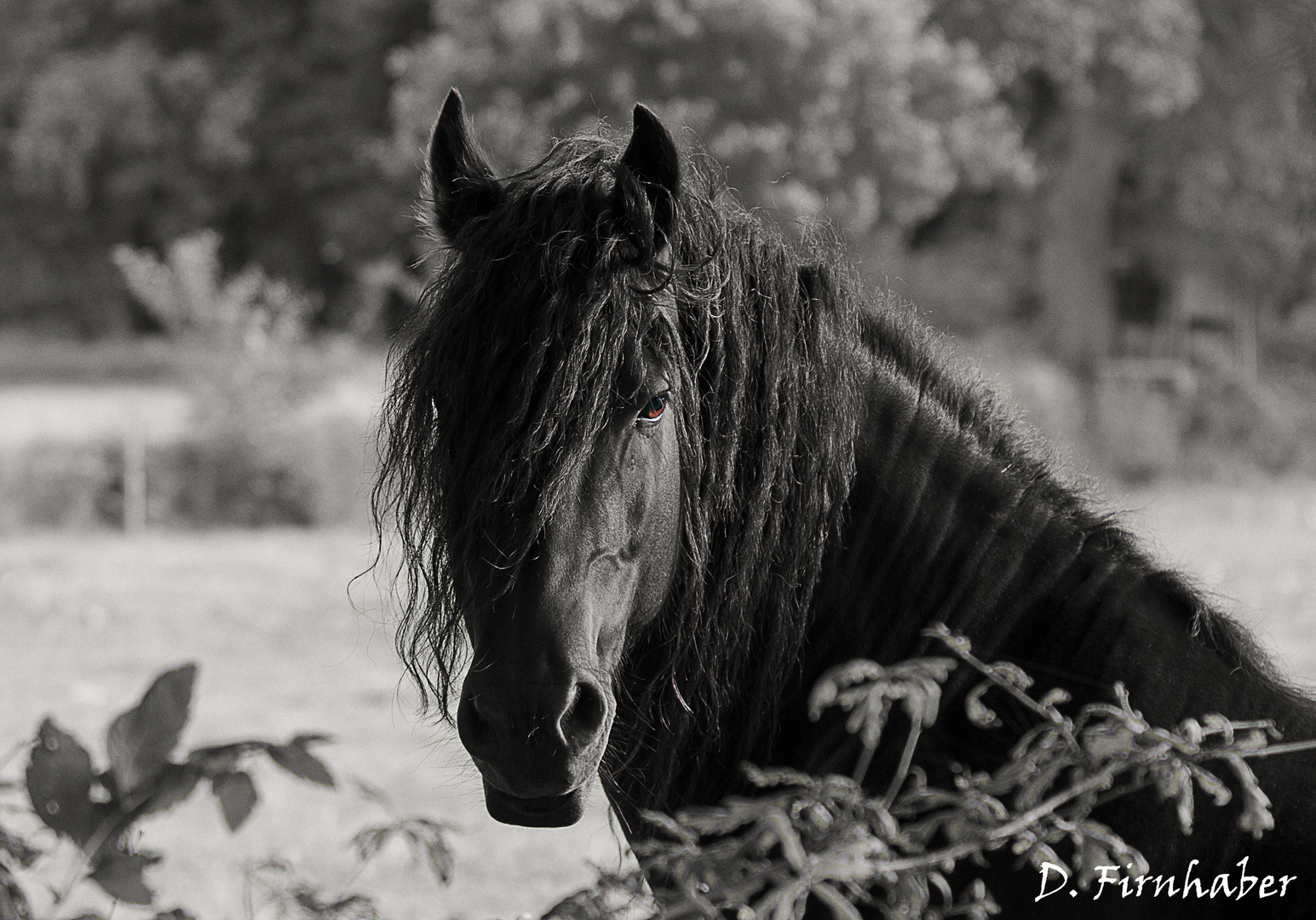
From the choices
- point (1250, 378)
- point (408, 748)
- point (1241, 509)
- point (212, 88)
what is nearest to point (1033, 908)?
point (408, 748)

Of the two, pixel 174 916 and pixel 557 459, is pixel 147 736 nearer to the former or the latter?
pixel 174 916

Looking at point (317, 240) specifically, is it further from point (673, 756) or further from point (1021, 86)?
point (673, 756)

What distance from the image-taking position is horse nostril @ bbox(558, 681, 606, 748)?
1620mm

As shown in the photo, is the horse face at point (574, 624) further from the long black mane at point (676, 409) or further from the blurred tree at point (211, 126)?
the blurred tree at point (211, 126)

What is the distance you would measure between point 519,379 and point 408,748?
215 inches

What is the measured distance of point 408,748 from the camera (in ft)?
22.1


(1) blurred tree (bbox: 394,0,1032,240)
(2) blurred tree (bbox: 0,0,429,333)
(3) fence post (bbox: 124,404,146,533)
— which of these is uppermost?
(1) blurred tree (bbox: 394,0,1032,240)

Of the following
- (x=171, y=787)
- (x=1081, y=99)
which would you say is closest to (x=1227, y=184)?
(x=1081, y=99)

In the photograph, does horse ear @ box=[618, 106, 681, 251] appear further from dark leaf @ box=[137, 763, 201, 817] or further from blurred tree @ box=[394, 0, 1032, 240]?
blurred tree @ box=[394, 0, 1032, 240]

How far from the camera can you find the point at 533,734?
1594 mm

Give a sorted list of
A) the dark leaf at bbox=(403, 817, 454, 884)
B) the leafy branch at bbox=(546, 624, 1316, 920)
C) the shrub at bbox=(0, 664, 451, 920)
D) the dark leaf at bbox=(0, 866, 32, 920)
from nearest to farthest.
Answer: the leafy branch at bbox=(546, 624, 1316, 920) → the dark leaf at bbox=(403, 817, 454, 884) → the dark leaf at bbox=(0, 866, 32, 920) → the shrub at bbox=(0, 664, 451, 920)

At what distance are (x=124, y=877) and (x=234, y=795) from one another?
0.18m

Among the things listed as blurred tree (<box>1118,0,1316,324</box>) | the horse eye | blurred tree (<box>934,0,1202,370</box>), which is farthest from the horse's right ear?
blurred tree (<box>1118,0,1316,324</box>)

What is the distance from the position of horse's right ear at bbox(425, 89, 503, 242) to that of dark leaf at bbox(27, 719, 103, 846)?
989mm
